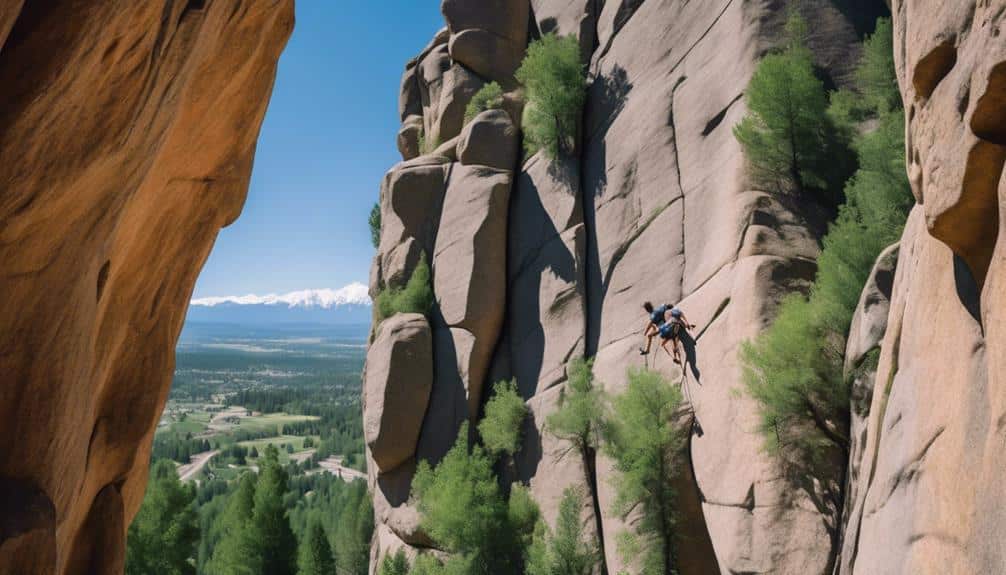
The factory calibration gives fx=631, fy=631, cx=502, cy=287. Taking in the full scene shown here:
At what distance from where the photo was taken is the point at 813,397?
1415 cm

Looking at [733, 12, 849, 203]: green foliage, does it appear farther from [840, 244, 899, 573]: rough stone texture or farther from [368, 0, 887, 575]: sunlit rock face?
[840, 244, 899, 573]: rough stone texture

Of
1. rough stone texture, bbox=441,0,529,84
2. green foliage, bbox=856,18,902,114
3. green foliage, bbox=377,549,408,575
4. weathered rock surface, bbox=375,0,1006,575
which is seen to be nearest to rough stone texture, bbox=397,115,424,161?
weathered rock surface, bbox=375,0,1006,575

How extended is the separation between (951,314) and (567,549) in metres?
15.4

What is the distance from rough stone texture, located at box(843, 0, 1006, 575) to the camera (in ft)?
18.6

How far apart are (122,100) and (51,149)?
917 millimetres

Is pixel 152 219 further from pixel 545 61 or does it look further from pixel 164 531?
pixel 164 531

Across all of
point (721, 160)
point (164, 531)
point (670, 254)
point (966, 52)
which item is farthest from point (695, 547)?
point (164, 531)

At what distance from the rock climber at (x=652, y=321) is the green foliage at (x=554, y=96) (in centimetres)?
932

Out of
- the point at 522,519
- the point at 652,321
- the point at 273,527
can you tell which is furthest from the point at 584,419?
the point at 273,527

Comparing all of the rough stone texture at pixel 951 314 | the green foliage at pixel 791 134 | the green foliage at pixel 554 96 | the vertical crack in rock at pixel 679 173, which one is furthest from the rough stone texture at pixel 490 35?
the rough stone texture at pixel 951 314

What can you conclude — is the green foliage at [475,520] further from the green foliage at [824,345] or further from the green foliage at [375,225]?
the green foliage at [375,225]

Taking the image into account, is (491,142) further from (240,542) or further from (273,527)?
(240,542)

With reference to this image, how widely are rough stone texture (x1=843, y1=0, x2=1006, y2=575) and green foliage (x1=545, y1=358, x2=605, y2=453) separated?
12.2 metres

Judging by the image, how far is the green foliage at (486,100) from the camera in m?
29.3
